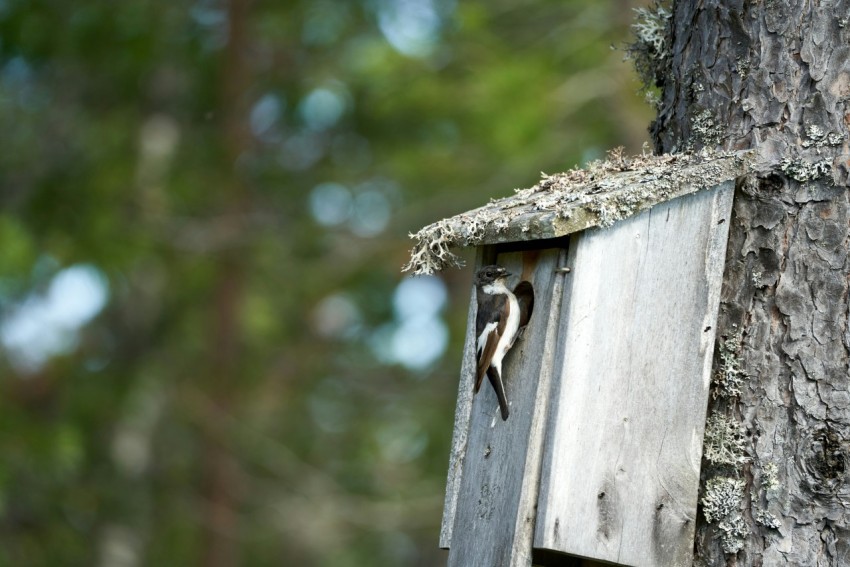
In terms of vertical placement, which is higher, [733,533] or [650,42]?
[650,42]

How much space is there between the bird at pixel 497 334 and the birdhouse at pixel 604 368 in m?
0.03

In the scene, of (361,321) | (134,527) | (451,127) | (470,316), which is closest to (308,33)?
(451,127)

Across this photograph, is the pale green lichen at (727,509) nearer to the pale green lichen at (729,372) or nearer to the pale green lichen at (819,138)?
the pale green lichen at (729,372)

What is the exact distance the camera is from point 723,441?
2844mm

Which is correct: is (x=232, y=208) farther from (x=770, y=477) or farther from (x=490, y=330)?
(x=770, y=477)

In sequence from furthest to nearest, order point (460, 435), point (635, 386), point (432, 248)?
point (460, 435) < point (432, 248) < point (635, 386)

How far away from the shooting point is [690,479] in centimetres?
282

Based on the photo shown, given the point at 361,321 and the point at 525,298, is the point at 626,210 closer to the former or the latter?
the point at 525,298

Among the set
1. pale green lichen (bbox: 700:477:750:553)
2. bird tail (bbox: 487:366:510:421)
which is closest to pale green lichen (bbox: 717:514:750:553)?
pale green lichen (bbox: 700:477:750:553)

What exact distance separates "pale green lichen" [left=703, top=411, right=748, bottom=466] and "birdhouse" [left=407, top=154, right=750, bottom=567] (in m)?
0.05

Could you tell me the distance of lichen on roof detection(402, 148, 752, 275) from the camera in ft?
9.00

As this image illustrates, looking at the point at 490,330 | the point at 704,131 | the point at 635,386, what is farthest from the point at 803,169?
the point at 490,330

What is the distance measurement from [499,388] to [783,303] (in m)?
0.83

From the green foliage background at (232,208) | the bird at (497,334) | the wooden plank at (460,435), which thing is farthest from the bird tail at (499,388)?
the green foliage background at (232,208)
